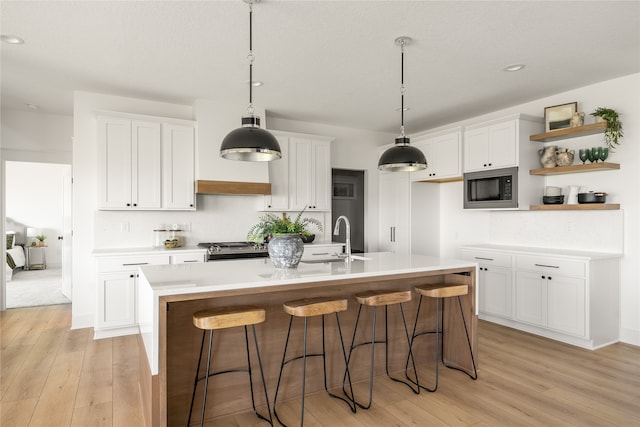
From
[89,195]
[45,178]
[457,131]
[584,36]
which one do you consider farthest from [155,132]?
[45,178]

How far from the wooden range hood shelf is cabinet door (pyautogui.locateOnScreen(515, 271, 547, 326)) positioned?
3.08 meters

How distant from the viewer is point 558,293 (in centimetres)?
390

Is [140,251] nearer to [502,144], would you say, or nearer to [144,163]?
[144,163]

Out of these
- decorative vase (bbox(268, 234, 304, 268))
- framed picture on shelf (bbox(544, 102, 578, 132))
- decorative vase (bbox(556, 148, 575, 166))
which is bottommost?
decorative vase (bbox(268, 234, 304, 268))

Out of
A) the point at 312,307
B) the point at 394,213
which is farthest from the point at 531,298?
the point at 312,307

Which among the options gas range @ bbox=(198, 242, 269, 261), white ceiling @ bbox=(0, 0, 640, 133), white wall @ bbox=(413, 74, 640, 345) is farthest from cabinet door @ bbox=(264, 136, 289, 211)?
white wall @ bbox=(413, 74, 640, 345)

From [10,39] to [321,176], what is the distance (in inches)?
139

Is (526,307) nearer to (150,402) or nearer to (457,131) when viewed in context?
(457,131)

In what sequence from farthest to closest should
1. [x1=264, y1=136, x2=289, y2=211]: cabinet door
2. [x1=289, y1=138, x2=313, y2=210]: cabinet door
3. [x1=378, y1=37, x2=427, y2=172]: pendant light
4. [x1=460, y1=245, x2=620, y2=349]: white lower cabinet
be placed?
[x1=289, y1=138, x2=313, y2=210]: cabinet door, [x1=264, y1=136, x2=289, y2=211]: cabinet door, [x1=460, y1=245, x2=620, y2=349]: white lower cabinet, [x1=378, y1=37, x2=427, y2=172]: pendant light

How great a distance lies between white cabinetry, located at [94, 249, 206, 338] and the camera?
3.99 metres

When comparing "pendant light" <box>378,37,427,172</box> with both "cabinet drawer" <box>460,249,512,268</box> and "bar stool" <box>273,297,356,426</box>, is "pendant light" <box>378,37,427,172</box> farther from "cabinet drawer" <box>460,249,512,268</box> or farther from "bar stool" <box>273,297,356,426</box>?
"cabinet drawer" <box>460,249,512,268</box>

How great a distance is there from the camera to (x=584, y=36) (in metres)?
2.95

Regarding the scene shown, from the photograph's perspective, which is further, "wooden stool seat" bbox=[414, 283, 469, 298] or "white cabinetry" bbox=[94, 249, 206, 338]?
"white cabinetry" bbox=[94, 249, 206, 338]

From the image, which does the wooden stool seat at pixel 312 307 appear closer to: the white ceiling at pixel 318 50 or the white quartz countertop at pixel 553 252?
the white ceiling at pixel 318 50
